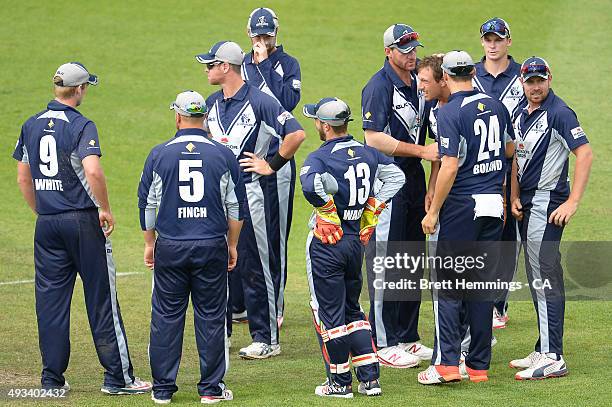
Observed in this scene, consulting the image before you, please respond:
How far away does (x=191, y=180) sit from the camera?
754 centimetres

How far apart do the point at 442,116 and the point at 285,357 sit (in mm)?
2497

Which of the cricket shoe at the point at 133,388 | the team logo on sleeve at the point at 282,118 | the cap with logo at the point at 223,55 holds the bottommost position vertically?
the cricket shoe at the point at 133,388

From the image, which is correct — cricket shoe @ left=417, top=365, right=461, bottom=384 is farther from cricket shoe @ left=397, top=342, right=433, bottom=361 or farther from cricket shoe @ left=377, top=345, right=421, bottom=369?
cricket shoe @ left=397, top=342, right=433, bottom=361

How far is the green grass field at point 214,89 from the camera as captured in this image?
27.2 feet

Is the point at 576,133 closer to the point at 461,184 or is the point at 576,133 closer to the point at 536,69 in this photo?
the point at 536,69

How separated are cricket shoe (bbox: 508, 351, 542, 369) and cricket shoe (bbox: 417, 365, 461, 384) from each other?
2.36 feet

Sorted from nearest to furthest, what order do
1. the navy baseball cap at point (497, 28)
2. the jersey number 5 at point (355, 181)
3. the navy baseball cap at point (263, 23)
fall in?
1. the jersey number 5 at point (355, 181)
2. the navy baseball cap at point (497, 28)
3. the navy baseball cap at point (263, 23)

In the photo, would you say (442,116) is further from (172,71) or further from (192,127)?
(172,71)

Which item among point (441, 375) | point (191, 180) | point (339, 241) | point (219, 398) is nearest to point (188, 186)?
point (191, 180)

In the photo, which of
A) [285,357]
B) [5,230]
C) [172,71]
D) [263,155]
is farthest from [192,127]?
[172,71]

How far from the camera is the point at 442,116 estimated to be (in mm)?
8031

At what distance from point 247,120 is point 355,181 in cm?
164

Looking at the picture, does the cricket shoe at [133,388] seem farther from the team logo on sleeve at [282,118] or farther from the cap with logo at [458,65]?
the cap with logo at [458,65]

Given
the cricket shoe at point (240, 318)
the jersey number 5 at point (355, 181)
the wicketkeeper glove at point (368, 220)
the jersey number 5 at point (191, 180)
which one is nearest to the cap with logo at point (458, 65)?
the jersey number 5 at point (355, 181)
